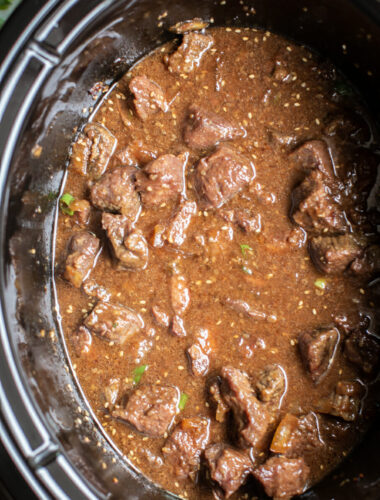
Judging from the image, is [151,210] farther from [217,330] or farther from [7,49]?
[7,49]

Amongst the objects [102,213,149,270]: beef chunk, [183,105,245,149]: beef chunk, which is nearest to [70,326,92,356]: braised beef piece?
[102,213,149,270]: beef chunk

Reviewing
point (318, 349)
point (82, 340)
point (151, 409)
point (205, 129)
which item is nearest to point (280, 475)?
point (318, 349)

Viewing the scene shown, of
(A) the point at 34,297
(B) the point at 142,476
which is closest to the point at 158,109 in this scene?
(A) the point at 34,297

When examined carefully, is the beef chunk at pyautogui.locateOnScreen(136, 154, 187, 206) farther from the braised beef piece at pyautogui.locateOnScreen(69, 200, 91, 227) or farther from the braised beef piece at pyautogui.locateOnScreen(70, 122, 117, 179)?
the braised beef piece at pyautogui.locateOnScreen(69, 200, 91, 227)

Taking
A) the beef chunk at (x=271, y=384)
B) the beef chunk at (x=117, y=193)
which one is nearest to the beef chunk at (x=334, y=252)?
the beef chunk at (x=271, y=384)

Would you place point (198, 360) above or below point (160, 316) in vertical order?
below

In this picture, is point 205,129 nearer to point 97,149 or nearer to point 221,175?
point 221,175
